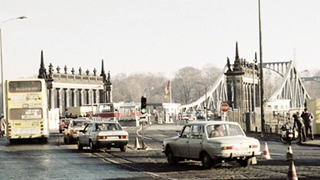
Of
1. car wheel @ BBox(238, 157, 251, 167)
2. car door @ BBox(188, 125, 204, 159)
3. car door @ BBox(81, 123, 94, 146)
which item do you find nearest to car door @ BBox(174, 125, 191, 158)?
car door @ BBox(188, 125, 204, 159)

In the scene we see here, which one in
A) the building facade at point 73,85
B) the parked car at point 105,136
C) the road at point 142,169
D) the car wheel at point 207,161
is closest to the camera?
the road at point 142,169

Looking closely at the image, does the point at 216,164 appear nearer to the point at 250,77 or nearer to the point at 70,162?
the point at 70,162

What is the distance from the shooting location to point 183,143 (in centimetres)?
1964

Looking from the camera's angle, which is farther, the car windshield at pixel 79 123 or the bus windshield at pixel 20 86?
the car windshield at pixel 79 123

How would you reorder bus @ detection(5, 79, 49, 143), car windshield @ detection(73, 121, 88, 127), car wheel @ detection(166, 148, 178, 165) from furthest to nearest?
car windshield @ detection(73, 121, 88, 127) → bus @ detection(5, 79, 49, 143) → car wheel @ detection(166, 148, 178, 165)

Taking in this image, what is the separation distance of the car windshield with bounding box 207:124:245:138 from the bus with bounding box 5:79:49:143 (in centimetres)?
1942

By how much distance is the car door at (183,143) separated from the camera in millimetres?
19484

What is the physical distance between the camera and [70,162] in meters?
22.5

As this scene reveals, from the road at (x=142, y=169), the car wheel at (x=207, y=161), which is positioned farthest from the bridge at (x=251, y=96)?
the car wheel at (x=207, y=161)

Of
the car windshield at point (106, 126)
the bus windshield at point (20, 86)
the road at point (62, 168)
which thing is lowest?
the road at point (62, 168)

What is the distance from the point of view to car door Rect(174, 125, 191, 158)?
1948 cm

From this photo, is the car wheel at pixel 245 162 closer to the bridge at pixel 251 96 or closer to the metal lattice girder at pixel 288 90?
the bridge at pixel 251 96

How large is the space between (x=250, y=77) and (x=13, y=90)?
53361 millimetres

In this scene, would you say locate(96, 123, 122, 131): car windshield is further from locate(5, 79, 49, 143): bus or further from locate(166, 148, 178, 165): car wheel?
locate(5, 79, 49, 143): bus
